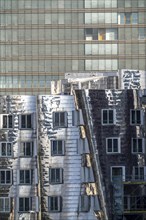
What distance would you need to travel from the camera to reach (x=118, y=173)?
89125 mm

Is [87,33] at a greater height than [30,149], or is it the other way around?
[87,33]

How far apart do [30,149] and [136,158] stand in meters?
8.76


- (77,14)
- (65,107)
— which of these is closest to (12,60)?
(77,14)

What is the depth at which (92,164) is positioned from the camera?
292ft

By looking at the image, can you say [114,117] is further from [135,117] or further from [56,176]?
[56,176]

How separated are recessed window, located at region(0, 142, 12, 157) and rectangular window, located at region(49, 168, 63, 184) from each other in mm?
3680

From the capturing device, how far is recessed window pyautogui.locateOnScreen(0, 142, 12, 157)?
89.1 metres

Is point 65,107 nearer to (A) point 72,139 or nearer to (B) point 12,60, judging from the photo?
(A) point 72,139

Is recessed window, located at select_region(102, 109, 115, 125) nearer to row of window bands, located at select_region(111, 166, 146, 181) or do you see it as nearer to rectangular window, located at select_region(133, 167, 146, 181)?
row of window bands, located at select_region(111, 166, 146, 181)

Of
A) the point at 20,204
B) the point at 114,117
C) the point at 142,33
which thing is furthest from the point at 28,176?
the point at 142,33

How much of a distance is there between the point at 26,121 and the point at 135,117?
9026mm

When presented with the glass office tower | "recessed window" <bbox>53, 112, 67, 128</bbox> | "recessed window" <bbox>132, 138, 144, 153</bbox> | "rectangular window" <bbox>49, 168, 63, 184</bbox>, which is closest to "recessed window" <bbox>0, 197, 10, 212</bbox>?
"rectangular window" <bbox>49, 168, 63, 184</bbox>

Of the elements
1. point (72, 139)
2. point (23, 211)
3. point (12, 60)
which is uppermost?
point (12, 60)

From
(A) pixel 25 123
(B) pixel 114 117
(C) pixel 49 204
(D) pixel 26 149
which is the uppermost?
(B) pixel 114 117
